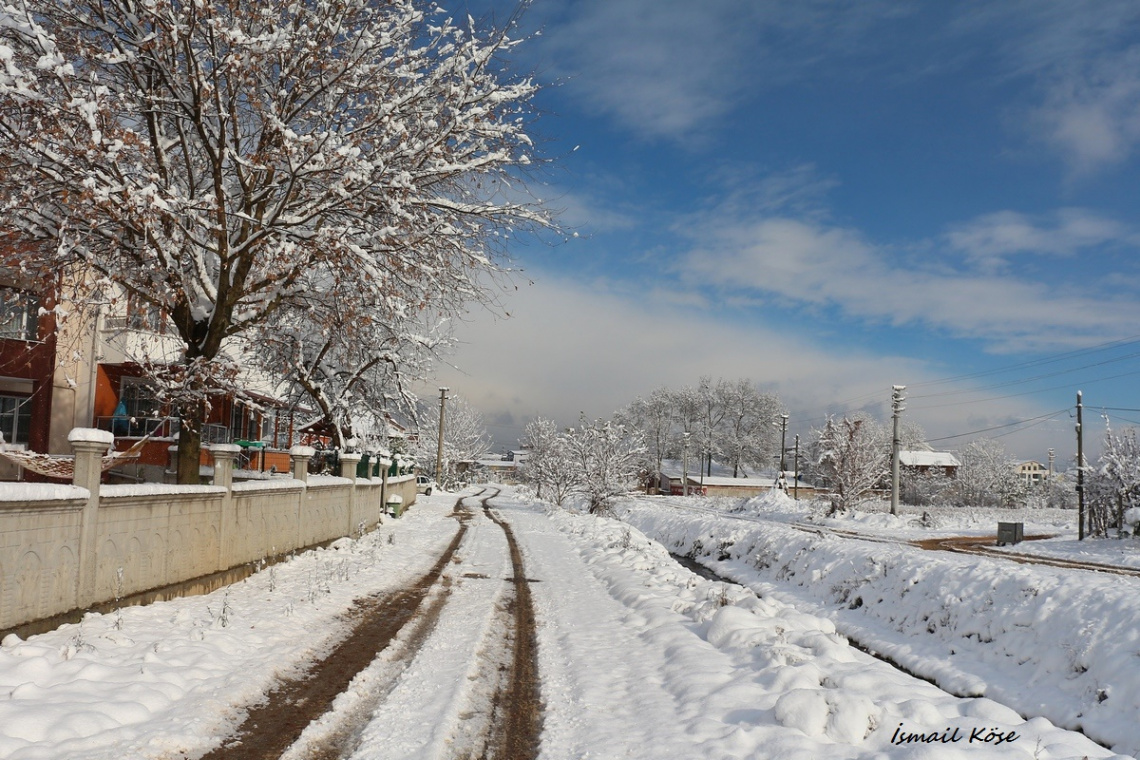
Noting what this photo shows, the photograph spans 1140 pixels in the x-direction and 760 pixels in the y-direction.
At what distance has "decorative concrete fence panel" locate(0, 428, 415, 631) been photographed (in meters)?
7.11

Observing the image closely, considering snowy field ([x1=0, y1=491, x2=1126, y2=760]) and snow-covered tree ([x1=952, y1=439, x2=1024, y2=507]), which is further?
snow-covered tree ([x1=952, y1=439, x2=1024, y2=507])

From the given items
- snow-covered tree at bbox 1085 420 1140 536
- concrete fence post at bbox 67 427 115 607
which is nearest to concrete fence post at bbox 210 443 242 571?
concrete fence post at bbox 67 427 115 607

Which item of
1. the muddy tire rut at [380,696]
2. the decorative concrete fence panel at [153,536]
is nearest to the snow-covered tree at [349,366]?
the decorative concrete fence panel at [153,536]

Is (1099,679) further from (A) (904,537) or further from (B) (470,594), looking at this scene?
(A) (904,537)

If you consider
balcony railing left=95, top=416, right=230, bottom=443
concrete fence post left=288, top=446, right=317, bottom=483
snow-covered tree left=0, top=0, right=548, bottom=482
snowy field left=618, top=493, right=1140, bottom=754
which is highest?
snow-covered tree left=0, top=0, right=548, bottom=482

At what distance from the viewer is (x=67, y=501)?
25.4ft

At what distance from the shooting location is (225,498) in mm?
11766

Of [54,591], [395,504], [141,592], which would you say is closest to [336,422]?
[395,504]

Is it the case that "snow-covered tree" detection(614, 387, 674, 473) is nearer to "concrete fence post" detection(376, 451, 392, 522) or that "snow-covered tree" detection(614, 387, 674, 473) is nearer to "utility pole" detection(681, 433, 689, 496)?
"utility pole" detection(681, 433, 689, 496)

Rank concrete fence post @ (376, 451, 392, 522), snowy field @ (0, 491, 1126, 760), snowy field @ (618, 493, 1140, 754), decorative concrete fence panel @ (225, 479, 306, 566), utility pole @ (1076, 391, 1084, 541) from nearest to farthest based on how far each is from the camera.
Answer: snowy field @ (0, 491, 1126, 760)
snowy field @ (618, 493, 1140, 754)
decorative concrete fence panel @ (225, 479, 306, 566)
concrete fence post @ (376, 451, 392, 522)
utility pole @ (1076, 391, 1084, 541)

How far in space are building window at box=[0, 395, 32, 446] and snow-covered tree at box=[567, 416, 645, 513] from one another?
2638cm

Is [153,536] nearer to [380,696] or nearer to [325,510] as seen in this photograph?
[380,696]

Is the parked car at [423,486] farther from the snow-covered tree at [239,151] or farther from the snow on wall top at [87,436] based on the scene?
the snow on wall top at [87,436]

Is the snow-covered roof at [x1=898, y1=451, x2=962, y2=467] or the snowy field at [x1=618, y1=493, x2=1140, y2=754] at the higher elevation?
the snow-covered roof at [x1=898, y1=451, x2=962, y2=467]
